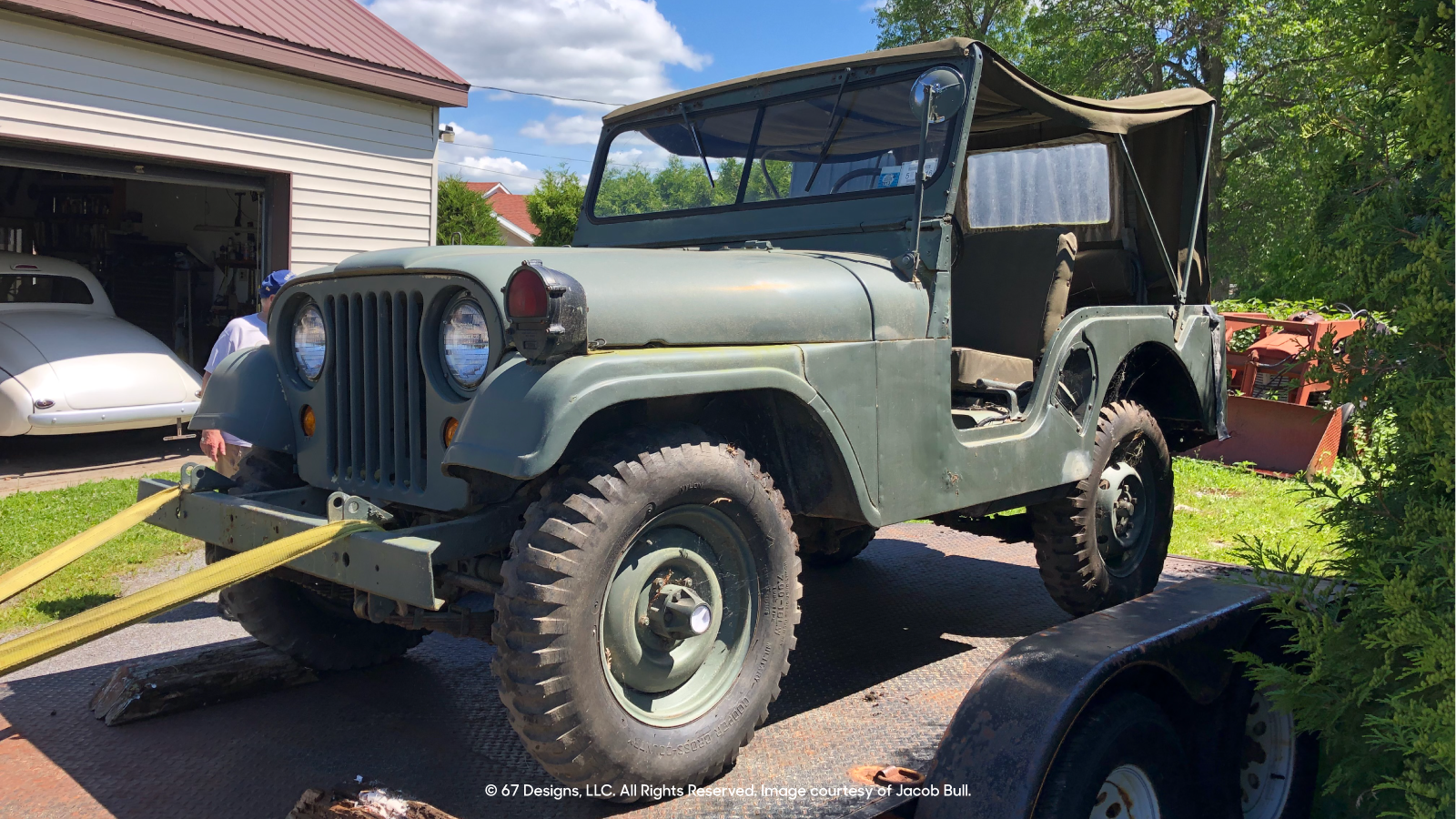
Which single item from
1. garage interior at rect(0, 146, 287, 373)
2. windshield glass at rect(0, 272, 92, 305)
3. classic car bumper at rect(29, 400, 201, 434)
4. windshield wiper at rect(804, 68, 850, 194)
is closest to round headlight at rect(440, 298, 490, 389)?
windshield wiper at rect(804, 68, 850, 194)

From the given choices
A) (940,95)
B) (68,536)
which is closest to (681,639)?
(940,95)

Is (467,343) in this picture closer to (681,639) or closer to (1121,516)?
(681,639)

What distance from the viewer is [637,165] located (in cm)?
466

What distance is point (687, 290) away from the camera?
9.16ft

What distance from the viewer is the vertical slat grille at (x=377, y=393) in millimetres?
2750

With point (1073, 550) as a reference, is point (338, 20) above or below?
above

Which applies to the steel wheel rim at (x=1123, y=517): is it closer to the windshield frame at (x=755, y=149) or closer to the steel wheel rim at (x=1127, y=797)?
the windshield frame at (x=755, y=149)

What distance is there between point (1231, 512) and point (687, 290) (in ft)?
17.4

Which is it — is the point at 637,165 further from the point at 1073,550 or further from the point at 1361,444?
the point at 1361,444

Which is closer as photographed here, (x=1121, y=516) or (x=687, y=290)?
(x=687, y=290)

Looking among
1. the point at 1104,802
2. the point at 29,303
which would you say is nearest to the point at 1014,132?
the point at 1104,802

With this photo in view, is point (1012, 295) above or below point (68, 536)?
above

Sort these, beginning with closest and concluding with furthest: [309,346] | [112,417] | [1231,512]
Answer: [309,346], [1231,512], [112,417]

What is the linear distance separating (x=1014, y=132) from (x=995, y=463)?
2028 millimetres
